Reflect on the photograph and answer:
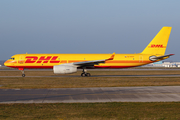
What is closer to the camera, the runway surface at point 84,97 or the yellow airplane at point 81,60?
the runway surface at point 84,97

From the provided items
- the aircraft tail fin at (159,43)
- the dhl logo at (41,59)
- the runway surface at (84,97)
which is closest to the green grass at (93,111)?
the runway surface at (84,97)

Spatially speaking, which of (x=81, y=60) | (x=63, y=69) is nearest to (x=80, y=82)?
(x=63, y=69)

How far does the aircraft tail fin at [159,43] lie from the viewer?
3847cm

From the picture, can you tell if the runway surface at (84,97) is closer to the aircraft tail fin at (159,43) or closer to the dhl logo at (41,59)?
the dhl logo at (41,59)

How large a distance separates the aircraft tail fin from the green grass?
27.0 meters

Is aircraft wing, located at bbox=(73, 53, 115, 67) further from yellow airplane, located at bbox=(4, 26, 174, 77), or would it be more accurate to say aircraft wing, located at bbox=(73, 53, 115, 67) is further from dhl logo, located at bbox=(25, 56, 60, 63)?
dhl logo, located at bbox=(25, 56, 60, 63)

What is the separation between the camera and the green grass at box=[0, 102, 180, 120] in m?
9.52

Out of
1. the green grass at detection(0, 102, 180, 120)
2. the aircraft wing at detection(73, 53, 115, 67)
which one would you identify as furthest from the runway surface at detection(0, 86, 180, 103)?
the aircraft wing at detection(73, 53, 115, 67)

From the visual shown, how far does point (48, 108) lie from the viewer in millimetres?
11406

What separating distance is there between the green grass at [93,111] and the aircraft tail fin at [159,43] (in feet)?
88.7

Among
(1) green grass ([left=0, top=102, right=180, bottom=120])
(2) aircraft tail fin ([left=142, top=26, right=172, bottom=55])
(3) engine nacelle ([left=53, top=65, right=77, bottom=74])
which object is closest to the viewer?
(1) green grass ([left=0, top=102, right=180, bottom=120])

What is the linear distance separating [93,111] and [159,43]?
3052cm

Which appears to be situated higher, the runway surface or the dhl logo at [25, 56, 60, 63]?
the dhl logo at [25, 56, 60, 63]

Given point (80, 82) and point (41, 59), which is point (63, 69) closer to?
point (41, 59)
